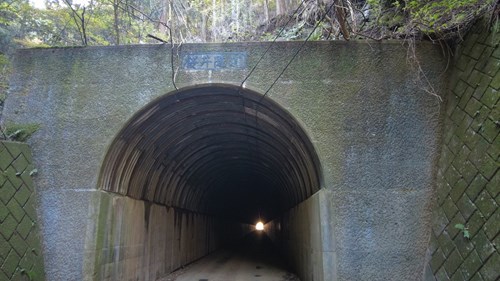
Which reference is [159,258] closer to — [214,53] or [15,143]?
[15,143]

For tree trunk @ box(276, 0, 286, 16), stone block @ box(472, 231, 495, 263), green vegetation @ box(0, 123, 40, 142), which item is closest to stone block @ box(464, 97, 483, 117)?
stone block @ box(472, 231, 495, 263)

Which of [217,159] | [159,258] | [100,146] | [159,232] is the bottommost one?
[159,258]

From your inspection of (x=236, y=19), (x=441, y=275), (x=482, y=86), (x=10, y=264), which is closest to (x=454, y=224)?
(x=441, y=275)

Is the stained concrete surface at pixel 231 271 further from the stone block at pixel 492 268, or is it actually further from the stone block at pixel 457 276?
the stone block at pixel 492 268

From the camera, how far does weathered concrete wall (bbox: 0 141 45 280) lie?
4754 millimetres

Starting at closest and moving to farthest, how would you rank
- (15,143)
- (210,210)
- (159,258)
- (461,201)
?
(461,201), (15,143), (159,258), (210,210)

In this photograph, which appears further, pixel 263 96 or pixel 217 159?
pixel 217 159

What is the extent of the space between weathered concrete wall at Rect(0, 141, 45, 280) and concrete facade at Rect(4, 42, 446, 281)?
0.16m

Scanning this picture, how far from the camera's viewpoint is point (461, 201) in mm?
4453

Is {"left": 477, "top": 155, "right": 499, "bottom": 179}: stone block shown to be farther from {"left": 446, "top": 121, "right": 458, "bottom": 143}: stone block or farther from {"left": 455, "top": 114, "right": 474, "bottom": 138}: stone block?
{"left": 446, "top": 121, "right": 458, "bottom": 143}: stone block

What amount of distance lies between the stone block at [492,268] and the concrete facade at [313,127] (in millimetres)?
1106

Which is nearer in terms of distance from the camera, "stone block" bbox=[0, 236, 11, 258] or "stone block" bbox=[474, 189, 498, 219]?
"stone block" bbox=[474, 189, 498, 219]

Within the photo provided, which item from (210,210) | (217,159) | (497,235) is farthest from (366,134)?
(210,210)

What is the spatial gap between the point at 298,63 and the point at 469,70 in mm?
2369
